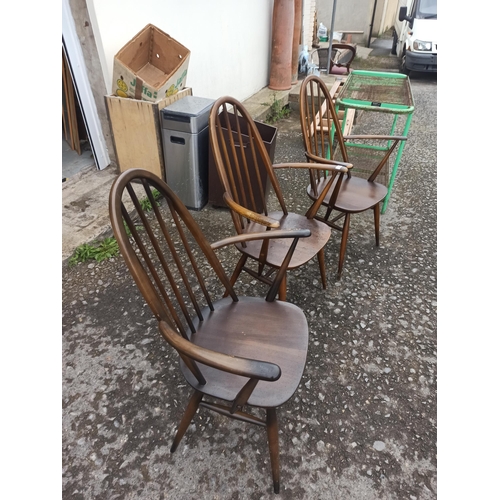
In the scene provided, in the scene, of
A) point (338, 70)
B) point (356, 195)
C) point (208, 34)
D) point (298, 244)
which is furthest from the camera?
point (338, 70)

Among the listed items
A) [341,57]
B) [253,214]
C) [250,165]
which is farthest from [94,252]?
[341,57]

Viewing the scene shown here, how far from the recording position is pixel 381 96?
2566 millimetres

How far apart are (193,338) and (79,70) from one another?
234 centimetres

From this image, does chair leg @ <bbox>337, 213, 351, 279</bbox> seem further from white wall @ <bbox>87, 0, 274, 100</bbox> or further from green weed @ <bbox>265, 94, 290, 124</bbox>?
green weed @ <bbox>265, 94, 290, 124</bbox>

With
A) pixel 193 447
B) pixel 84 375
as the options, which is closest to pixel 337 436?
pixel 193 447

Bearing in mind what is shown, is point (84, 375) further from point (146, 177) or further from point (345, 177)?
point (345, 177)

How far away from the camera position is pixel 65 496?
1217 mm

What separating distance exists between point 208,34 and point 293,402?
3.57 metres

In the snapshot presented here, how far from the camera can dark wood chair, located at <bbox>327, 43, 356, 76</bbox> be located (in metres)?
6.10

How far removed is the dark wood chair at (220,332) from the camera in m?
0.85

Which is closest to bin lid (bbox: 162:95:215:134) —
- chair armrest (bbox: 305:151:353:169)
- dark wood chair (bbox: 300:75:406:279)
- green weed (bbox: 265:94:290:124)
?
dark wood chair (bbox: 300:75:406:279)

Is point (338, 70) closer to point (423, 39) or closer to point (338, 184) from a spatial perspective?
point (423, 39)

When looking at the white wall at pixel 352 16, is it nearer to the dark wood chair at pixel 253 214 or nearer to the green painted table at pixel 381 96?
the green painted table at pixel 381 96

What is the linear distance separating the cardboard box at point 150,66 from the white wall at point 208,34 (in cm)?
13
